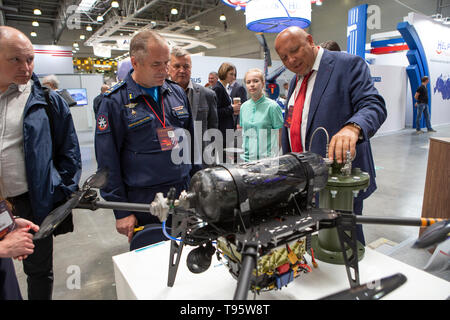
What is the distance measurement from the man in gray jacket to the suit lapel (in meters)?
0.98

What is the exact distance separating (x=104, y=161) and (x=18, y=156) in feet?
1.52

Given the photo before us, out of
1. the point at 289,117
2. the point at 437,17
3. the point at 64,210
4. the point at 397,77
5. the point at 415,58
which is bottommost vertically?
the point at 64,210

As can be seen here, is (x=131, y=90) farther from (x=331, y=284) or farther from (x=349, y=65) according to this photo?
(x=331, y=284)

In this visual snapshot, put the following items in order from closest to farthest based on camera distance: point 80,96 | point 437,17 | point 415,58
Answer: point 415,58 < point 437,17 < point 80,96

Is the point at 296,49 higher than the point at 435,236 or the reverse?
higher

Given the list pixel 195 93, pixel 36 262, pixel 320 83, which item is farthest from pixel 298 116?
pixel 36 262

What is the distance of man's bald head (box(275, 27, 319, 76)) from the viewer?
1.42 metres

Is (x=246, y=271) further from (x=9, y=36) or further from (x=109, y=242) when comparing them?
(x=109, y=242)

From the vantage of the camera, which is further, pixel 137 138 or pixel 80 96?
pixel 80 96

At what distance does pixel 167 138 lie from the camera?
1.57 meters

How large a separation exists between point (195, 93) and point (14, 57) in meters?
1.42

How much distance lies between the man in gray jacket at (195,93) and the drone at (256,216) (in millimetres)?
1347

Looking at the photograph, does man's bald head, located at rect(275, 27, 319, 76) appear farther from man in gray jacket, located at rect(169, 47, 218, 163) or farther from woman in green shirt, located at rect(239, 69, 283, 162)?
woman in green shirt, located at rect(239, 69, 283, 162)

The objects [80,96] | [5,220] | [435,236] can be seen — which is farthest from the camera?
[80,96]
